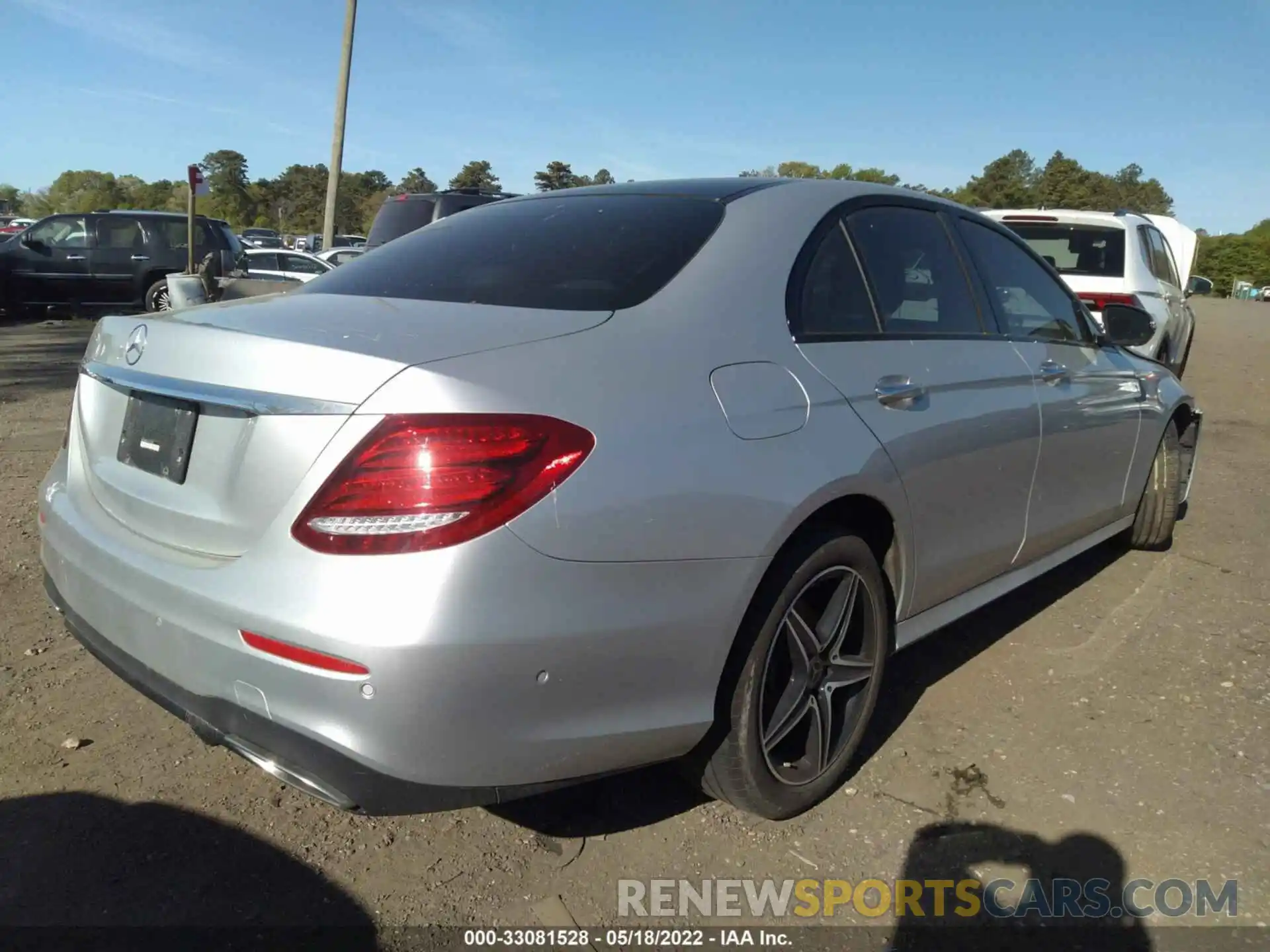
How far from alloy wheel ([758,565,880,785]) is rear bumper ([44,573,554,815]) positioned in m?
0.67

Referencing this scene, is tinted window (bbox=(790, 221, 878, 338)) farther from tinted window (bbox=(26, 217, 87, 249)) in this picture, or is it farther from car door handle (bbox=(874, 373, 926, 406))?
tinted window (bbox=(26, 217, 87, 249))

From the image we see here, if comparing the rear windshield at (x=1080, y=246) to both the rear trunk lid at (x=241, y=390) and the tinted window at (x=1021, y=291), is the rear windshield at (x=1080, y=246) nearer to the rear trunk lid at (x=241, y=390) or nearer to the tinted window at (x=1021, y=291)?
the tinted window at (x=1021, y=291)

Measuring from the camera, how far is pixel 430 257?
2.89 m

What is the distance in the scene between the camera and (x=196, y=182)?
1116 centimetres

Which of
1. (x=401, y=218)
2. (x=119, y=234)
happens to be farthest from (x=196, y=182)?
(x=119, y=234)

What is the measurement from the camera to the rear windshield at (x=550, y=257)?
7.92ft

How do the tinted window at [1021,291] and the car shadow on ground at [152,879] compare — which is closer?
the car shadow on ground at [152,879]

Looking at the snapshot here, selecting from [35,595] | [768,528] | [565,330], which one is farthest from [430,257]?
[35,595]

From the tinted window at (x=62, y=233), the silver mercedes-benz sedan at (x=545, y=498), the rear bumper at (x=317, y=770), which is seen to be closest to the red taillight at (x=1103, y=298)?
the silver mercedes-benz sedan at (x=545, y=498)

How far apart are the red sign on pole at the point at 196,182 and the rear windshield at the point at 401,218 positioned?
188 cm

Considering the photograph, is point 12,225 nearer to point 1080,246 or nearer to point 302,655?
point 1080,246

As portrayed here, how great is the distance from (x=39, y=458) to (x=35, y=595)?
2.47 m

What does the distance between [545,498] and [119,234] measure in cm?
1541

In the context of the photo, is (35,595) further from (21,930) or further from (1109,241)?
(1109,241)
